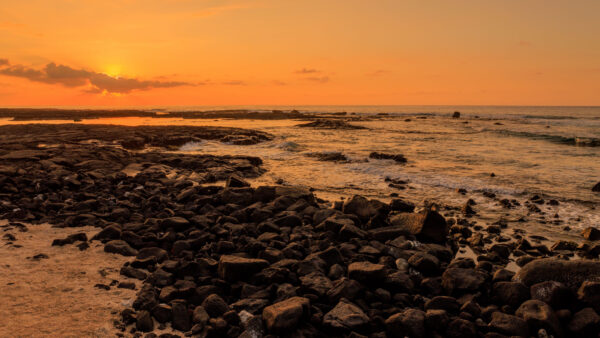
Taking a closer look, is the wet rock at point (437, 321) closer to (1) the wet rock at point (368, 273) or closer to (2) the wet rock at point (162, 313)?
(1) the wet rock at point (368, 273)

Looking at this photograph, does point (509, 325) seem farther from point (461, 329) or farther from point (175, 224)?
point (175, 224)

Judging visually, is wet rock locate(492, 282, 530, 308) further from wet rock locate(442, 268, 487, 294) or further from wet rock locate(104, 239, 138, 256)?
wet rock locate(104, 239, 138, 256)

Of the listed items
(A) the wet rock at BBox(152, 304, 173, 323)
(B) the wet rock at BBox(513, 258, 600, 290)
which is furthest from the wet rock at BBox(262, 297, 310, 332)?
(B) the wet rock at BBox(513, 258, 600, 290)

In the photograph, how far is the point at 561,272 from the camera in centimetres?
590

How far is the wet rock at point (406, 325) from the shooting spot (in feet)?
15.6

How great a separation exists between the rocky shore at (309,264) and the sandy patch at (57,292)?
0.92ft

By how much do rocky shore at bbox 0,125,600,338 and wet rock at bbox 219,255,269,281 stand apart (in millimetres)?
18

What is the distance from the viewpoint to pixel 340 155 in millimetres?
22109

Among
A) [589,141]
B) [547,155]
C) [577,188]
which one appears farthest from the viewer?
[589,141]

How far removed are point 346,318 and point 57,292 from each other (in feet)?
14.5

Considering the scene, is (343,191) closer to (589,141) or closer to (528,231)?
(528,231)

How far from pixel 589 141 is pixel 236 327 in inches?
1482

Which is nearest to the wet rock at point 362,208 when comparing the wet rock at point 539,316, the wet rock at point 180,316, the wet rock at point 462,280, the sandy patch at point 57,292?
the wet rock at point 462,280

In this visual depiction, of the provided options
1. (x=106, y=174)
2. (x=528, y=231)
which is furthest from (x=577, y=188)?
(x=106, y=174)
